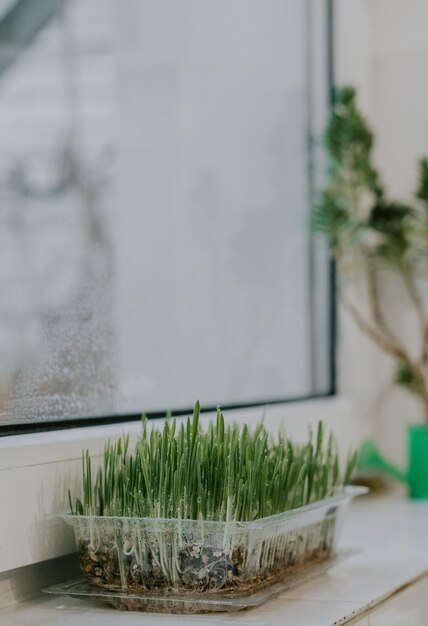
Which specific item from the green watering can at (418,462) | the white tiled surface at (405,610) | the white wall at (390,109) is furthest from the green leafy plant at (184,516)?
the white wall at (390,109)

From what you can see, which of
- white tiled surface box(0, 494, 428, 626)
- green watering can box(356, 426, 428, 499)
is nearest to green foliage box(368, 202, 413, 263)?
green watering can box(356, 426, 428, 499)

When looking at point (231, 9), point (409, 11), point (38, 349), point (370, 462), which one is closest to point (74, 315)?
point (38, 349)

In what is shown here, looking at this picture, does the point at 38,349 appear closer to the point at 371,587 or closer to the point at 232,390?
the point at 371,587

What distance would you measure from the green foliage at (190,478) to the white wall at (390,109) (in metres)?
1.02

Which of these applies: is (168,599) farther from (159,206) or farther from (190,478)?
(159,206)

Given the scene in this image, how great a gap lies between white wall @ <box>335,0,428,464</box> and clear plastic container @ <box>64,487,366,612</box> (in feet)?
3.44

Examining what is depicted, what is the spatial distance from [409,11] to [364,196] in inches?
14.4

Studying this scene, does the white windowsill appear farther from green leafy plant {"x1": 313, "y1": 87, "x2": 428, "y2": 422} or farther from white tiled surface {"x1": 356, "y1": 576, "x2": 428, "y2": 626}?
green leafy plant {"x1": 313, "y1": 87, "x2": 428, "y2": 422}

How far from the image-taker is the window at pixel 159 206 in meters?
1.19

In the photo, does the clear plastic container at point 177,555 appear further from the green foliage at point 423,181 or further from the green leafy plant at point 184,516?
the green foliage at point 423,181

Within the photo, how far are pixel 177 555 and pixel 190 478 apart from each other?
0.23ft

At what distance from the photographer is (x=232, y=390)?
1666 mm

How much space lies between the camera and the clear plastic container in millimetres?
968

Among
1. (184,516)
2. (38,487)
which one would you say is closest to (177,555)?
(184,516)
